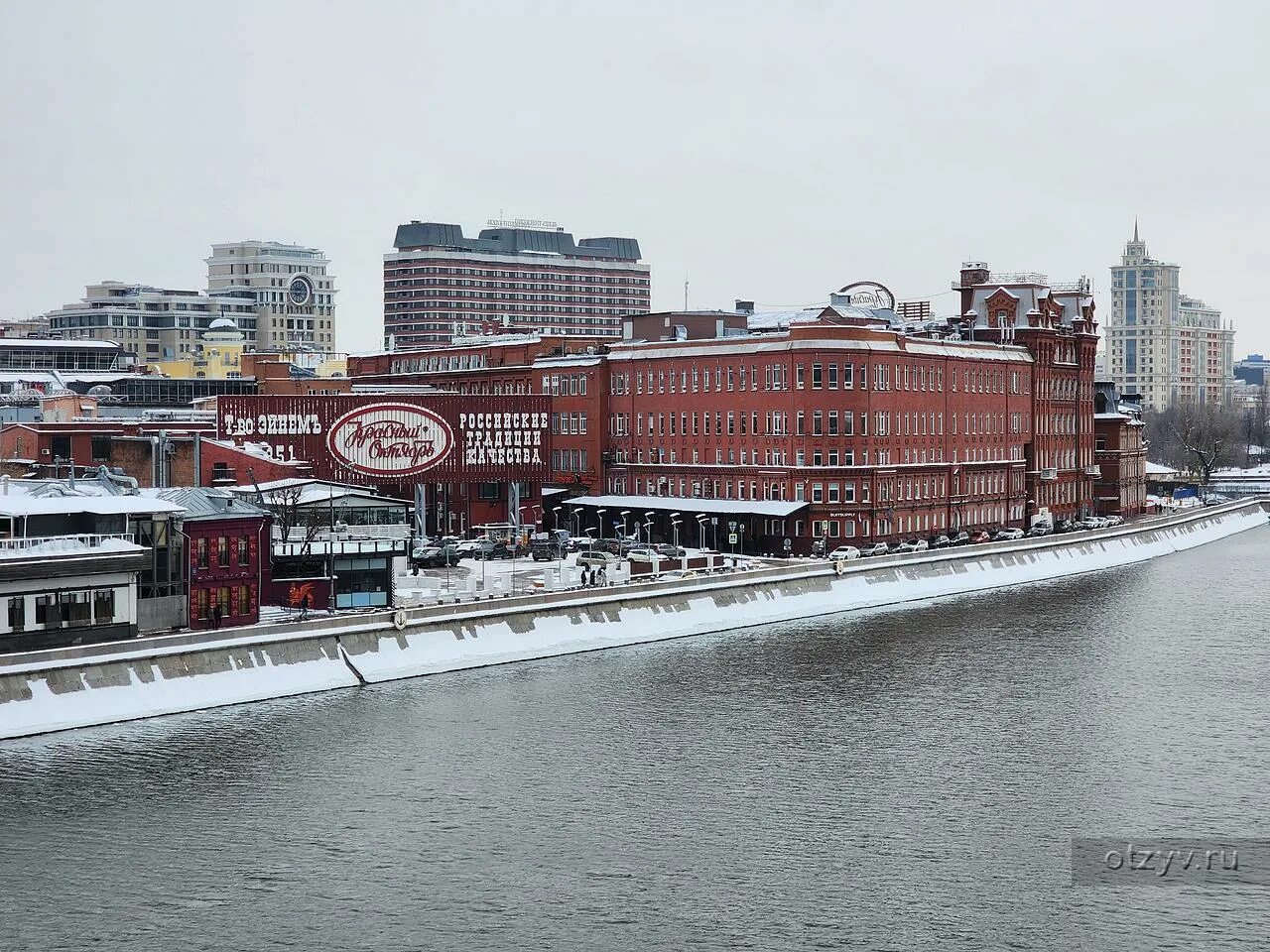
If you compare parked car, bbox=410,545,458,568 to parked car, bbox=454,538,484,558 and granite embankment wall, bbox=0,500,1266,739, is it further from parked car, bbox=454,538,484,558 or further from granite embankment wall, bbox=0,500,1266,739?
granite embankment wall, bbox=0,500,1266,739

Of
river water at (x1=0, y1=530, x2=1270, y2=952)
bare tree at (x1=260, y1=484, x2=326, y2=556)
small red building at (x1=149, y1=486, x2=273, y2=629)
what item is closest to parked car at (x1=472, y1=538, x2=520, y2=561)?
bare tree at (x1=260, y1=484, x2=326, y2=556)

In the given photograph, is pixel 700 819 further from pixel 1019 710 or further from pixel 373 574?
pixel 373 574

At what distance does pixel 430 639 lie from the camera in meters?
69.1

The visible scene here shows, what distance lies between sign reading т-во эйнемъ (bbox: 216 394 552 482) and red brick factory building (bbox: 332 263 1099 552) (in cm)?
183

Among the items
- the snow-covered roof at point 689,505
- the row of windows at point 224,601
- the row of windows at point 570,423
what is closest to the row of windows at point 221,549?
the row of windows at point 224,601

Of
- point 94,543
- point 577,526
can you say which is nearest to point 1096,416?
point 577,526

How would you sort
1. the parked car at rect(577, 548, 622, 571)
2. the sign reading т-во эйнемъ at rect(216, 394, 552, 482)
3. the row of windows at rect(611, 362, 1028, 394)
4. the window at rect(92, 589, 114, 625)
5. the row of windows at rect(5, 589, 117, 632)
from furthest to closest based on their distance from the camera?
1. the row of windows at rect(611, 362, 1028, 394)
2. the sign reading т-во эйнемъ at rect(216, 394, 552, 482)
3. the parked car at rect(577, 548, 622, 571)
4. the window at rect(92, 589, 114, 625)
5. the row of windows at rect(5, 589, 117, 632)

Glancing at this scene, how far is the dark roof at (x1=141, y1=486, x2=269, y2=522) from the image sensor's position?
69.9 meters

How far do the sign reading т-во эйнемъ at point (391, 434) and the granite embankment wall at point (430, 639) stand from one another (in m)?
29.6

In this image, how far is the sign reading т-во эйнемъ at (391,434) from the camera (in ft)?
352

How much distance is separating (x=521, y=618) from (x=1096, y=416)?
89.1 m

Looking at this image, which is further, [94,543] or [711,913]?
[94,543]

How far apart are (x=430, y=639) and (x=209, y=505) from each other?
36.3ft

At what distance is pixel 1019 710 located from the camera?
61031 mm
